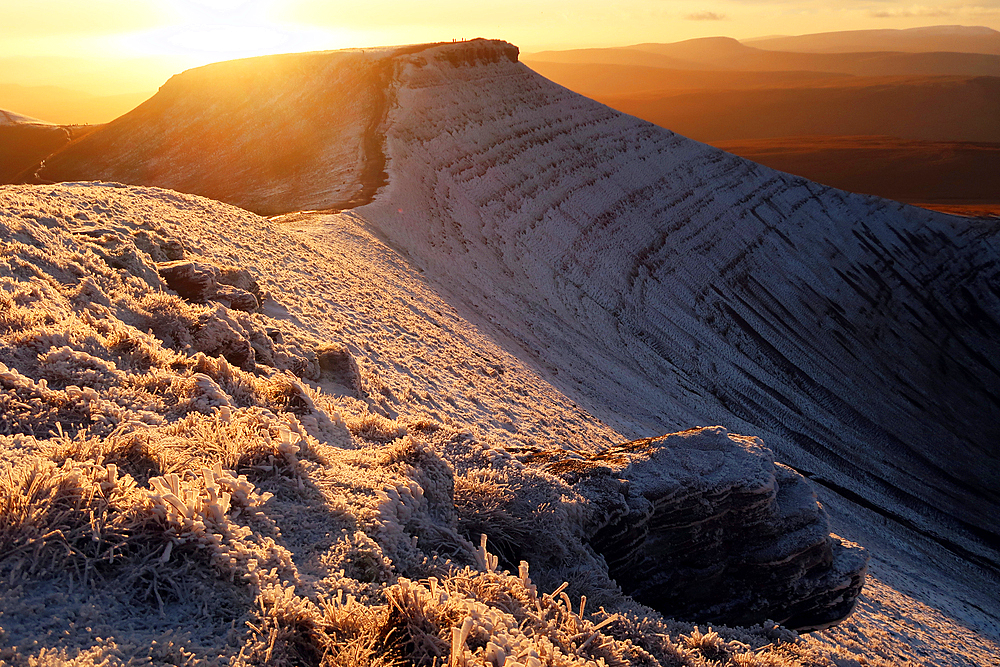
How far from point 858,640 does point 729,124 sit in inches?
5375

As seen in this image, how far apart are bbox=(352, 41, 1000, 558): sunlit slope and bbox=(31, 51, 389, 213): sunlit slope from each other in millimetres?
2701

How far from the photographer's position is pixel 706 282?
1318 inches

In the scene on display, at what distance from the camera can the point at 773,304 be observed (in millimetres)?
34531

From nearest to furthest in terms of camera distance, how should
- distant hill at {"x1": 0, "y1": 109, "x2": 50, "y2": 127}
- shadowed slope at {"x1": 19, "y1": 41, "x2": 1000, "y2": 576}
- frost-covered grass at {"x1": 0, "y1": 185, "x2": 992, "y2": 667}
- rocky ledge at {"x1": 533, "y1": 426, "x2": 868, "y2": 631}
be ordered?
frost-covered grass at {"x1": 0, "y1": 185, "x2": 992, "y2": 667}
rocky ledge at {"x1": 533, "y1": 426, "x2": 868, "y2": 631}
shadowed slope at {"x1": 19, "y1": 41, "x2": 1000, "y2": 576}
distant hill at {"x1": 0, "y1": 109, "x2": 50, "y2": 127}

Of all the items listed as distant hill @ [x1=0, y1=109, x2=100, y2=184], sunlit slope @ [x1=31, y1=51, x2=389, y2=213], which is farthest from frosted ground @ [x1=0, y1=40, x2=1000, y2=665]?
distant hill @ [x1=0, y1=109, x2=100, y2=184]

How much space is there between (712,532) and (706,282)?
28930mm

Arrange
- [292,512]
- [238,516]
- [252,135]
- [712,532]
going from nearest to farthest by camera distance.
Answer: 1. [238,516]
2. [292,512]
3. [712,532]
4. [252,135]

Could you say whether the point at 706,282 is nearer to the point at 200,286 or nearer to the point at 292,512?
the point at 200,286

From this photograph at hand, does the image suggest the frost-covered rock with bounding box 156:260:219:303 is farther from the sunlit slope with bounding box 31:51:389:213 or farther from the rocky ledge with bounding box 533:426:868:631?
the sunlit slope with bounding box 31:51:389:213

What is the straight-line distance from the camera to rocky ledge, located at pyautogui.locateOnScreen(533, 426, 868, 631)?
18.9 ft

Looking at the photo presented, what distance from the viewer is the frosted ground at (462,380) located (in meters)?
3.17

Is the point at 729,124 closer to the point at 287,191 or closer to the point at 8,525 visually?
the point at 287,191

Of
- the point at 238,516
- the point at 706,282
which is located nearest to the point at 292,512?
the point at 238,516

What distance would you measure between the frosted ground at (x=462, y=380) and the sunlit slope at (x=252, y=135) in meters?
1.03
